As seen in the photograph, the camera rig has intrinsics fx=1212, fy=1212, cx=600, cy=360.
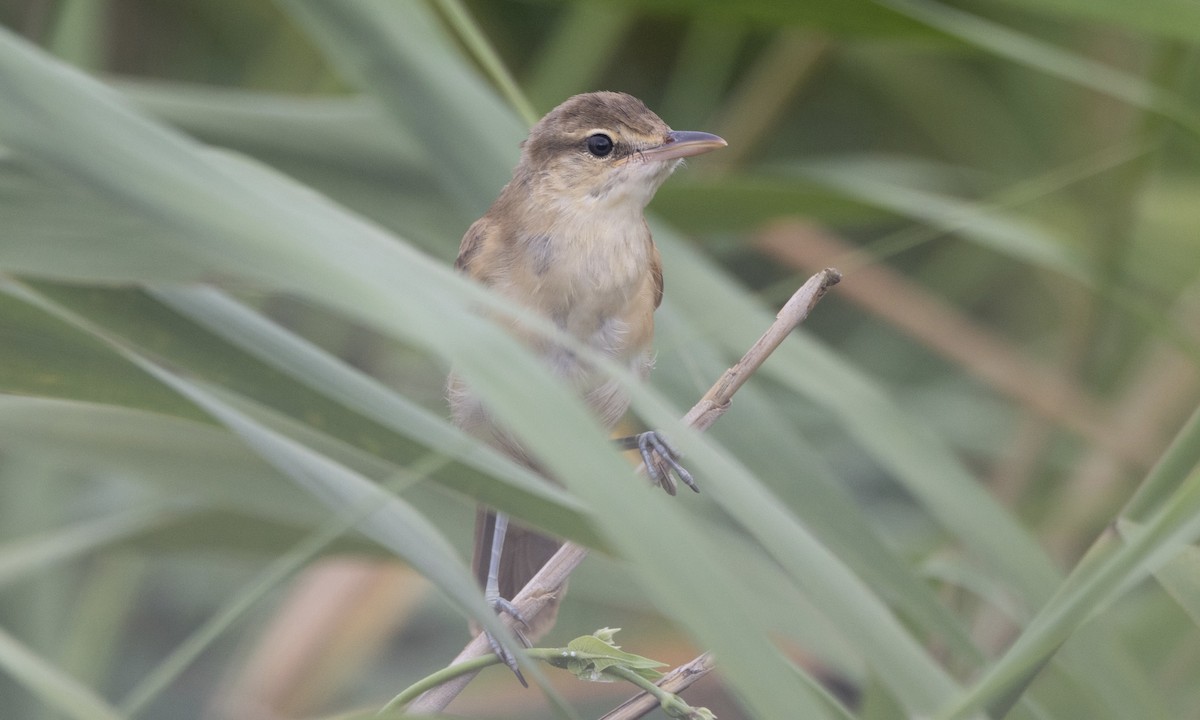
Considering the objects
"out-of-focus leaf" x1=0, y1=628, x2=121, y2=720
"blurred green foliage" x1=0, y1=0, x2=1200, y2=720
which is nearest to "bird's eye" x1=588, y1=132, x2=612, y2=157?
"blurred green foliage" x1=0, y1=0, x2=1200, y2=720

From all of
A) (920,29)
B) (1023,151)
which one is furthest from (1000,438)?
(920,29)

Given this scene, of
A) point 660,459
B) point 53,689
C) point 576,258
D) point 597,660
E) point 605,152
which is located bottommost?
point 597,660

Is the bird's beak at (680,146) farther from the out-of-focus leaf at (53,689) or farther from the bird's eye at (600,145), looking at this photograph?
the out-of-focus leaf at (53,689)

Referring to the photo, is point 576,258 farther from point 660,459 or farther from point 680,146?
point 660,459

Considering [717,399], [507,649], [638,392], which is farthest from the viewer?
[717,399]

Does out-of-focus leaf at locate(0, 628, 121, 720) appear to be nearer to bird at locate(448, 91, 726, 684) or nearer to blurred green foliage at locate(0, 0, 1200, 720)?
blurred green foliage at locate(0, 0, 1200, 720)

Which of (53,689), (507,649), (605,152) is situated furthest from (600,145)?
(53,689)

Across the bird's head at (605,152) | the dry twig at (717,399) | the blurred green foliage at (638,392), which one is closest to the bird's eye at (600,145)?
the bird's head at (605,152)

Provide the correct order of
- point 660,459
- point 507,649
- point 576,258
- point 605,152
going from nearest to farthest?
1. point 507,649
2. point 660,459
3. point 576,258
4. point 605,152
